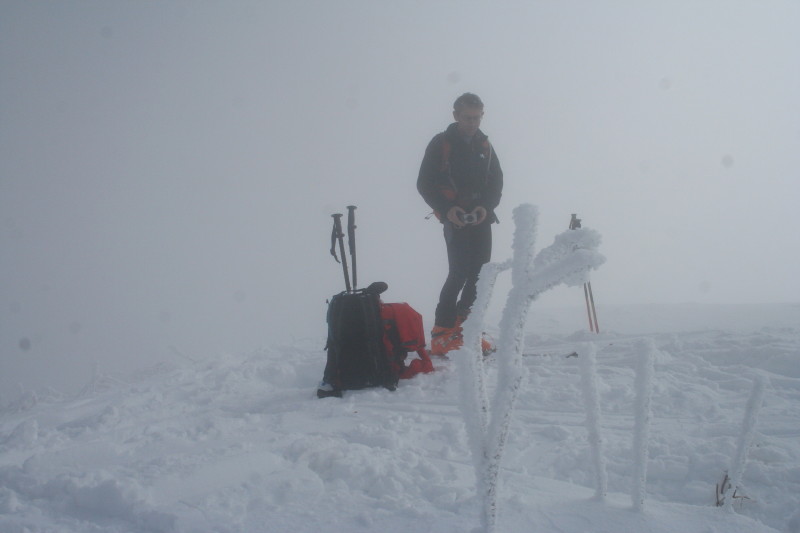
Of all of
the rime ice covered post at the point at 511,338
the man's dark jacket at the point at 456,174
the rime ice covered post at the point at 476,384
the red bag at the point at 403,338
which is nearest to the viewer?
the rime ice covered post at the point at 511,338

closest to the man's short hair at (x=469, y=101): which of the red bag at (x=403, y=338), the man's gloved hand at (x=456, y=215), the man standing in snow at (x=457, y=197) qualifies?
the man standing in snow at (x=457, y=197)

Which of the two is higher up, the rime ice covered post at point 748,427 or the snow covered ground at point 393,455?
the rime ice covered post at point 748,427

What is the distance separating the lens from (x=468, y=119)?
170 inches

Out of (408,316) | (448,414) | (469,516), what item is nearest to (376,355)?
(408,316)

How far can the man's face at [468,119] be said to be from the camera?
4.29 meters

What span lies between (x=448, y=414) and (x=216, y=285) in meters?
38.3

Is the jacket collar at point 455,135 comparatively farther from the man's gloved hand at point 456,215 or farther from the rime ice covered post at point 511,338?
the rime ice covered post at point 511,338

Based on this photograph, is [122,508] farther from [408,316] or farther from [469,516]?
[408,316]

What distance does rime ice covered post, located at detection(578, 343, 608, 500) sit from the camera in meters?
1.35

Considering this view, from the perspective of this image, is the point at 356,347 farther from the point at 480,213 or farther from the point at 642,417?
the point at 642,417

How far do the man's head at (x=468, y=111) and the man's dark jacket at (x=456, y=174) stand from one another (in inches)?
4.9

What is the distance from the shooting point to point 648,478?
2041 millimetres

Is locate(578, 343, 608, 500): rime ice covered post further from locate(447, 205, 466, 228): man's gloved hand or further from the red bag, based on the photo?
locate(447, 205, 466, 228): man's gloved hand

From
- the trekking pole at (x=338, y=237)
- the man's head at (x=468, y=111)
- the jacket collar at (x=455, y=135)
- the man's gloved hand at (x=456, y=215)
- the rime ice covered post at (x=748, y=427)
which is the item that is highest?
the man's head at (x=468, y=111)
